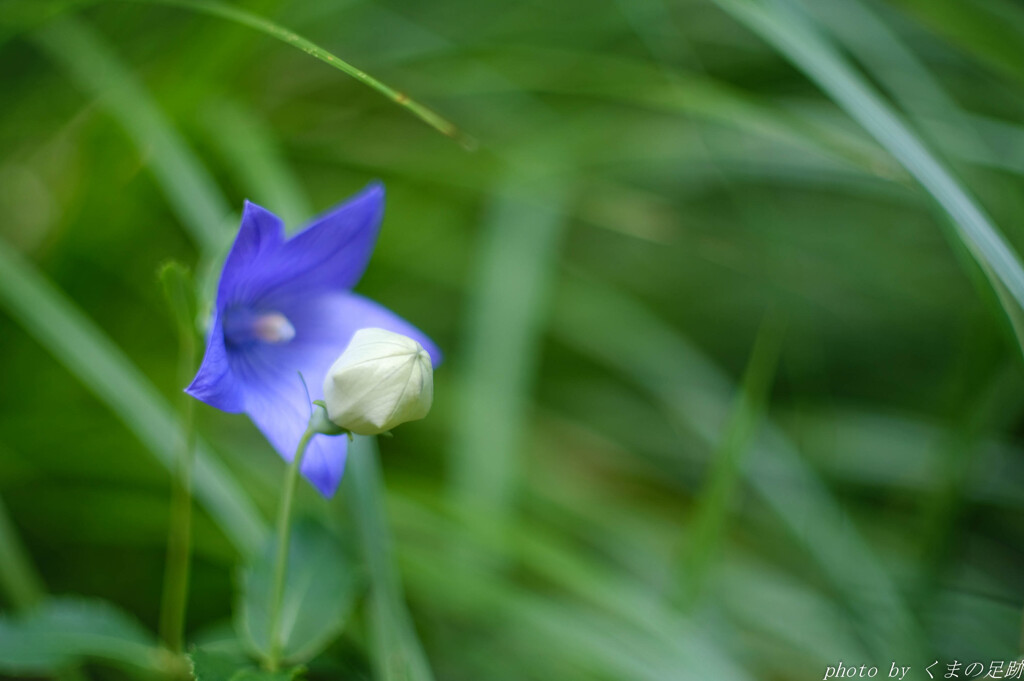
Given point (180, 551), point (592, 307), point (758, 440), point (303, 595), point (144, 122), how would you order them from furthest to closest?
point (592, 307), point (758, 440), point (144, 122), point (180, 551), point (303, 595)

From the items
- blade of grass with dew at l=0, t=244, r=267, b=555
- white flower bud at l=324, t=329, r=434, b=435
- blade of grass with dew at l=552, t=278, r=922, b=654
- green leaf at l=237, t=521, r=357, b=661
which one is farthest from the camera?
blade of grass with dew at l=552, t=278, r=922, b=654

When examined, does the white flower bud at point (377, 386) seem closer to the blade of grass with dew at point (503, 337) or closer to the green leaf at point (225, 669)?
the green leaf at point (225, 669)

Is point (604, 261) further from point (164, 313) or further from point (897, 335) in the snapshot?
point (164, 313)

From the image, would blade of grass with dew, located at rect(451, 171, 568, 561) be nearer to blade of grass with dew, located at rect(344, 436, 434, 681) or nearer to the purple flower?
blade of grass with dew, located at rect(344, 436, 434, 681)

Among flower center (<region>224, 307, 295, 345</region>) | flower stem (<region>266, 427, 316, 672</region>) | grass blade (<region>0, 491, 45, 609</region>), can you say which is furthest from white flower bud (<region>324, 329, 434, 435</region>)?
grass blade (<region>0, 491, 45, 609</region>)

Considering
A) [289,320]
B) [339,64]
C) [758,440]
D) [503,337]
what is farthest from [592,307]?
[339,64]

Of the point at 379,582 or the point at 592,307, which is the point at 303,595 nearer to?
the point at 379,582
